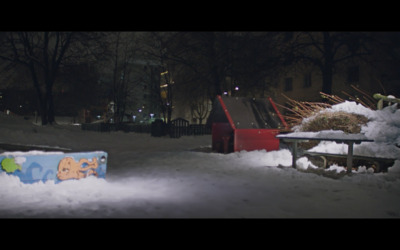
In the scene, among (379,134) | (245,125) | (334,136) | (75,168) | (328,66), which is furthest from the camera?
(328,66)

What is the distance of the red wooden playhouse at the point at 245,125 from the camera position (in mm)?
13250

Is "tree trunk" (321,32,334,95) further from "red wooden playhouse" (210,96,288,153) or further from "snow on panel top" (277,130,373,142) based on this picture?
"snow on panel top" (277,130,373,142)

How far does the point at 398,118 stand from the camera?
851cm

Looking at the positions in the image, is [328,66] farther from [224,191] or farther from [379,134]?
[224,191]

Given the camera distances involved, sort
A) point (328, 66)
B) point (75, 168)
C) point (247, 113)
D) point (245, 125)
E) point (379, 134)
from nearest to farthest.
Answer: point (75, 168)
point (379, 134)
point (245, 125)
point (247, 113)
point (328, 66)

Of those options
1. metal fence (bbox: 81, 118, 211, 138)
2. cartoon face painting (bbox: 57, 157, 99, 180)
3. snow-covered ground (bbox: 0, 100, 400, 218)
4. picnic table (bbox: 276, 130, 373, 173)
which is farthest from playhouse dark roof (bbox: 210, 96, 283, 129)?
metal fence (bbox: 81, 118, 211, 138)

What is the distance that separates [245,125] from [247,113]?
2.70ft

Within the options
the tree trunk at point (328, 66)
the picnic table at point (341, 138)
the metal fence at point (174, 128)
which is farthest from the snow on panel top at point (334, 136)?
the metal fence at point (174, 128)

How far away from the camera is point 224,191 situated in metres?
6.53

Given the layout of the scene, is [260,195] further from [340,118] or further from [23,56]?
[23,56]

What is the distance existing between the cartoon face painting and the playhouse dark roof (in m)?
7.29

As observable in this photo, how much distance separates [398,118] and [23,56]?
94.3ft

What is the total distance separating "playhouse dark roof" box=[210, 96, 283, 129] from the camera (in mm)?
13656

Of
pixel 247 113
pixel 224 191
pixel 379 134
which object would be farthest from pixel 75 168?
pixel 247 113
